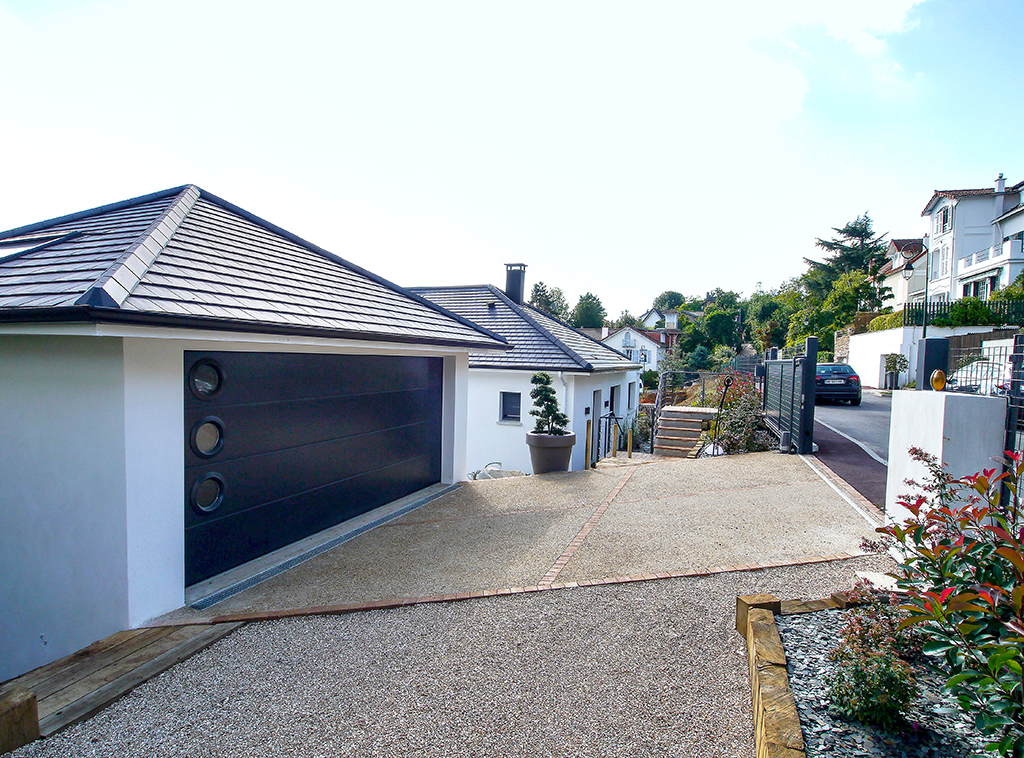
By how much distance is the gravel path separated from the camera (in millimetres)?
2965

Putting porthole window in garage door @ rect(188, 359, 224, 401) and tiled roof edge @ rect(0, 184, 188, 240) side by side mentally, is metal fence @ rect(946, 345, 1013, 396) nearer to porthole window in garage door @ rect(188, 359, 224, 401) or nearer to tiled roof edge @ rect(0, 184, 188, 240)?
porthole window in garage door @ rect(188, 359, 224, 401)

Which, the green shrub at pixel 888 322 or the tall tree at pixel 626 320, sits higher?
the tall tree at pixel 626 320

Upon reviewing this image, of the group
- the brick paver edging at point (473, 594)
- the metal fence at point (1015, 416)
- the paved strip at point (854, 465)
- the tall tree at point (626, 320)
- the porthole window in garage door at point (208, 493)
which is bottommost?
the brick paver edging at point (473, 594)

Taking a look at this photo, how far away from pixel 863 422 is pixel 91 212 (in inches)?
683

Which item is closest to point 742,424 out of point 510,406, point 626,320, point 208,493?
point 510,406

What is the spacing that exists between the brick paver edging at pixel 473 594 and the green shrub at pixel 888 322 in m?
27.8

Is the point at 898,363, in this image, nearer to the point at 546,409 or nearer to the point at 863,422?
the point at 863,422

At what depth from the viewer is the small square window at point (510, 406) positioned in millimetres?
15914

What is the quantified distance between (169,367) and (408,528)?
11.3ft

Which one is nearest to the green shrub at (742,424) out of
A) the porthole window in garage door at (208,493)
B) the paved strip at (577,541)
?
the paved strip at (577,541)

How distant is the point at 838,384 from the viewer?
64.1ft

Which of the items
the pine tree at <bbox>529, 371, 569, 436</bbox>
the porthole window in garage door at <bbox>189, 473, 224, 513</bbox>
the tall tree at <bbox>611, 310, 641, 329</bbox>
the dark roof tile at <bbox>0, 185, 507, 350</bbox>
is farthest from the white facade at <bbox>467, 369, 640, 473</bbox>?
the tall tree at <bbox>611, 310, 641, 329</bbox>

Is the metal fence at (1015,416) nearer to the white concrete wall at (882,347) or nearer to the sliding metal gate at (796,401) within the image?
the sliding metal gate at (796,401)

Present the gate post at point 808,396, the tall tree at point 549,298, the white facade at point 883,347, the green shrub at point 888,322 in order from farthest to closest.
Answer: the tall tree at point 549,298
the green shrub at point 888,322
the white facade at point 883,347
the gate post at point 808,396
